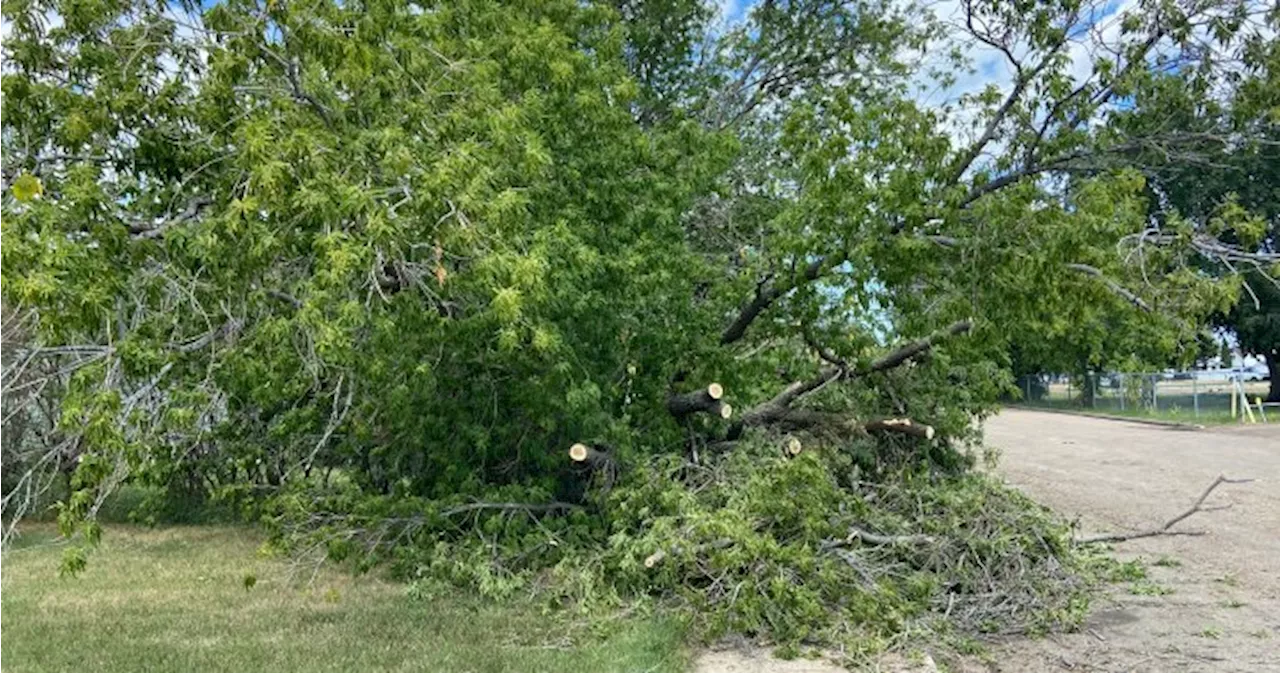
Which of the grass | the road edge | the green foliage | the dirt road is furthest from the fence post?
the grass

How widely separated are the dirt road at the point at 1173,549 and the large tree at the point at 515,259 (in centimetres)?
145

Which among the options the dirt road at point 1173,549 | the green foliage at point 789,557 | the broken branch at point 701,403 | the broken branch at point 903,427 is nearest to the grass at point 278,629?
the green foliage at point 789,557

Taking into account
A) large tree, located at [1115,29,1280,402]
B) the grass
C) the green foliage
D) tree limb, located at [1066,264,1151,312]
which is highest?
large tree, located at [1115,29,1280,402]

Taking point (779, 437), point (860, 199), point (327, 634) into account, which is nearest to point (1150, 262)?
point (860, 199)

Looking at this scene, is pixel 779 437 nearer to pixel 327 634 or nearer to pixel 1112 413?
pixel 327 634

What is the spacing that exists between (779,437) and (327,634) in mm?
3727

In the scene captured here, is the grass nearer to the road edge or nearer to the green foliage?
the green foliage

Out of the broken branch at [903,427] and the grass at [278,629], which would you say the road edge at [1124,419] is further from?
the grass at [278,629]

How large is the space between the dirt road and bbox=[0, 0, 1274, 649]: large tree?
1.45 metres

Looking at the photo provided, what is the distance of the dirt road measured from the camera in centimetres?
529

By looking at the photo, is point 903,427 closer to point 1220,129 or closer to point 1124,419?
point 1220,129

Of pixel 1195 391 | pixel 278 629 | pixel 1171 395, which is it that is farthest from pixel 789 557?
pixel 1171 395

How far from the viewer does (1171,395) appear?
28.3 m

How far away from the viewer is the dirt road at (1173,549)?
17.4 feet
